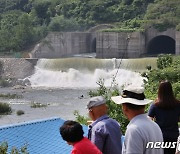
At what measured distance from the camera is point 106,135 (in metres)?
3.40

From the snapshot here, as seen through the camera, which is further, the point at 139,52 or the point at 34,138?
the point at 139,52

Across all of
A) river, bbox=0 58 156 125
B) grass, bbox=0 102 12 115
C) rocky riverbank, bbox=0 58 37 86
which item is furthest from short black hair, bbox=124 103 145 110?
rocky riverbank, bbox=0 58 37 86

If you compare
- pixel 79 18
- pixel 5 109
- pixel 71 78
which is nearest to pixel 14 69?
pixel 71 78

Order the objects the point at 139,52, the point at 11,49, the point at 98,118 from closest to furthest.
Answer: the point at 98,118, the point at 139,52, the point at 11,49

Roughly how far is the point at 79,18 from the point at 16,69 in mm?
13660

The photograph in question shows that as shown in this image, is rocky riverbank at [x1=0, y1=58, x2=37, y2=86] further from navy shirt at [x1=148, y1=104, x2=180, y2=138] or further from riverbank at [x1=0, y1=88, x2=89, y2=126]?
navy shirt at [x1=148, y1=104, x2=180, y2=138]

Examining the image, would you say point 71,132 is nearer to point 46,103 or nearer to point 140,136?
point 140,136

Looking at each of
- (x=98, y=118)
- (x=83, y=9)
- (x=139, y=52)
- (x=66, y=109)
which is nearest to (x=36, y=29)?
(x=83, y=9)

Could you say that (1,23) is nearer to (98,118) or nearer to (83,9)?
(83,9)

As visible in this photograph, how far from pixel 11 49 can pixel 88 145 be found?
40993mm

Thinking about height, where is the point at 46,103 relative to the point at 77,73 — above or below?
below

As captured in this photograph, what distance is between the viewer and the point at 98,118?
3457mm

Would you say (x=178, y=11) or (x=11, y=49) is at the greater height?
(x=178, y=11)

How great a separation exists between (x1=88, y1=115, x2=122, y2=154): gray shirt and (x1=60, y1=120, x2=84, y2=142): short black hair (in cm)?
35
